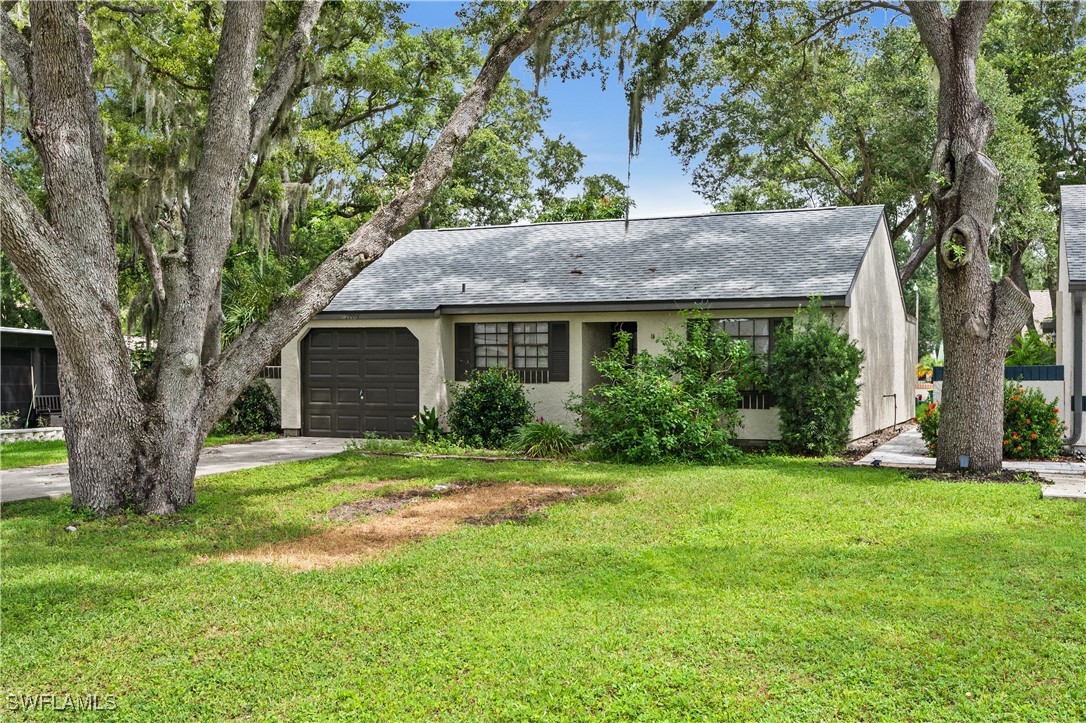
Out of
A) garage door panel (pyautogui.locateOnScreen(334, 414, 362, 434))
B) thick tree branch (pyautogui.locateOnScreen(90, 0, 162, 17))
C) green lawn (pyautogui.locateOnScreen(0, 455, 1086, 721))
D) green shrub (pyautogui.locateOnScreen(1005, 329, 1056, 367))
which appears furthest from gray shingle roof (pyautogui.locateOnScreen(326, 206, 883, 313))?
green lawn (pyautogui.locateOnScreen(0, 455, 1086, 721))

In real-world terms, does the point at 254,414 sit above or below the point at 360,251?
below

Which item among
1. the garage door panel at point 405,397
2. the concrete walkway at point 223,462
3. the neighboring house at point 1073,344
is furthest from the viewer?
the garage door panel at point 405,397

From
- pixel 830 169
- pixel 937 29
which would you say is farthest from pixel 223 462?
pixel 830 169

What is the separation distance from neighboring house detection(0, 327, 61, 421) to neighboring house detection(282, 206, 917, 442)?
21.9 ft

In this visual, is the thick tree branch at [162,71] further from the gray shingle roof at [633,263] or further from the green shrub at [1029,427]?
the green shrub at [1029,427]

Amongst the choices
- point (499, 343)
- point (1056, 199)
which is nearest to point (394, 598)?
point (499, 343)

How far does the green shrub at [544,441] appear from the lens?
13.3m

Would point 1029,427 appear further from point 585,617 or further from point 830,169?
point 830,169

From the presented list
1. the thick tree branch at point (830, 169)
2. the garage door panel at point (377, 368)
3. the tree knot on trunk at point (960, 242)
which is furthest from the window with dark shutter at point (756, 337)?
the thick tree branch at point (830, 169)

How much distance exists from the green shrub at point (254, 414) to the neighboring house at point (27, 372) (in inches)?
168

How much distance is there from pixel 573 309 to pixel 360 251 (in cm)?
595

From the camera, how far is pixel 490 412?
14547mm

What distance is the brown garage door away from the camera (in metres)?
15.9

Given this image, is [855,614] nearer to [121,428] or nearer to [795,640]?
[795,640]
